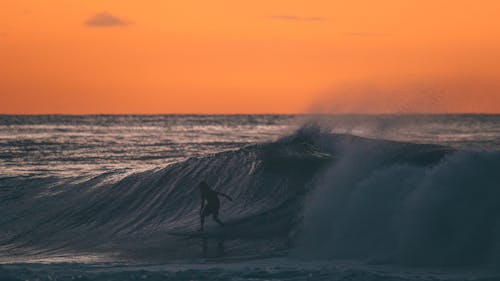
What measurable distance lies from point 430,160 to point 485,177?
6641mm

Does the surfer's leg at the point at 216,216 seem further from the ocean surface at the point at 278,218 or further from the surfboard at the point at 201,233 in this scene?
the surfboard at the point at 201,233

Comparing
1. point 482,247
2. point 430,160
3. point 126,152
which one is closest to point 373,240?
point 482,247

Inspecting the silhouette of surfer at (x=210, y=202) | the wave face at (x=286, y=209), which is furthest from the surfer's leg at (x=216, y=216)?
the wave face at (x=286, y=209)

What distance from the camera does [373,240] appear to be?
1518 cm

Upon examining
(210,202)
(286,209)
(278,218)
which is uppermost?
(210,202)

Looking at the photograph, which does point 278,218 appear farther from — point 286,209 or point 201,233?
point 201,233

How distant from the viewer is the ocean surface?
14.0 m

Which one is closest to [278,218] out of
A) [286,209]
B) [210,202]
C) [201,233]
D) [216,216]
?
[286,209]

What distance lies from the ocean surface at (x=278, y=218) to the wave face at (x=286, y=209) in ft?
0.10

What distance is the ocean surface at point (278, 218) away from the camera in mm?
13969

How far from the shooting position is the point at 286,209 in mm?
18703

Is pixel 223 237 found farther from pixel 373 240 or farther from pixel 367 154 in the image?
pixel 367 154

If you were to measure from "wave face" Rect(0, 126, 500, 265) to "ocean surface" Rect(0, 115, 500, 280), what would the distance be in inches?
1.2

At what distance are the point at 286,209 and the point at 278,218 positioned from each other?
72 cm
